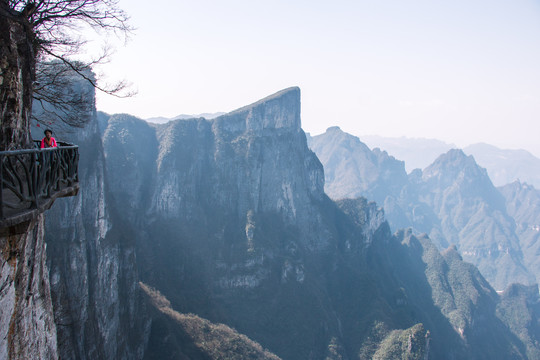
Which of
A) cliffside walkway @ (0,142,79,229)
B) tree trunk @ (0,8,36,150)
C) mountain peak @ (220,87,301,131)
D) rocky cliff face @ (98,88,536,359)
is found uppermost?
mountain peak @ (220,87,301,131)

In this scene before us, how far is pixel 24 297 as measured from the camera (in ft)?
23.7

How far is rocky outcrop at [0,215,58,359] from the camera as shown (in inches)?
249

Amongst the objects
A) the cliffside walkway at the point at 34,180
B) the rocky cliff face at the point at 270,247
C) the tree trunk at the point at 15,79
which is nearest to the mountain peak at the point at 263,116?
the rocky cliff face at the point at 270,247

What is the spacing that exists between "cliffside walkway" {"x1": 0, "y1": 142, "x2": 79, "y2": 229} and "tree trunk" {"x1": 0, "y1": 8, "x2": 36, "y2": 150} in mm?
822

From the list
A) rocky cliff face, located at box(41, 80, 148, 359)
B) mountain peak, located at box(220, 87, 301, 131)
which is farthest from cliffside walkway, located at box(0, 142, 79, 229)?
mountain peak, located at box(220, 87, 301, 131)

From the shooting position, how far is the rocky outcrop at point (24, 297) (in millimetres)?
6328

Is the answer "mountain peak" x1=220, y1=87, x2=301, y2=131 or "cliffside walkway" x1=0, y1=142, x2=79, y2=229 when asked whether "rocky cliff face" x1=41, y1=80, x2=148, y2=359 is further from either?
"mountain peak" x1=220, y1=87, x2=301, y2=131

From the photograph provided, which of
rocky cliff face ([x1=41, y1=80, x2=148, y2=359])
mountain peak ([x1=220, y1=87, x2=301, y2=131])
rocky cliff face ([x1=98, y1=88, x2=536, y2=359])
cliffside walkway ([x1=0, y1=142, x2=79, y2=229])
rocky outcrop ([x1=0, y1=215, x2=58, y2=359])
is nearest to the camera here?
cliffside walkway ([x1=0, y1=142, x2=79, y2=229])

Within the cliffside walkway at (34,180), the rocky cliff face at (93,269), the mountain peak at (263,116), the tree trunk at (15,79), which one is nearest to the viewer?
the cliffside walkway at (34,180)

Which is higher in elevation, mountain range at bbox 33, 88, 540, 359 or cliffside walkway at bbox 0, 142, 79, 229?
cliffside walkway at bbox 0, 142, 79, 229

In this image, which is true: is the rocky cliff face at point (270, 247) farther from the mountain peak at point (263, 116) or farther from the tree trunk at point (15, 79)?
the tree trunk at point (15, 79)

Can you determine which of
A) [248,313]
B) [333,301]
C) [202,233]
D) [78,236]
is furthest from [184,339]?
[333,301]

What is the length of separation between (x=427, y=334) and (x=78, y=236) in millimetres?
56230

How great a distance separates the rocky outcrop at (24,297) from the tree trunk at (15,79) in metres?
1.91
